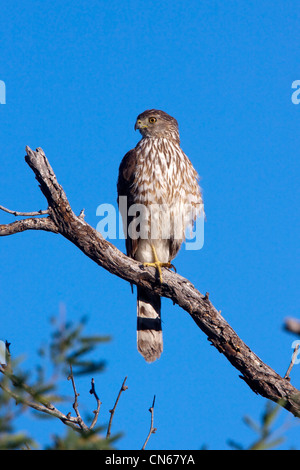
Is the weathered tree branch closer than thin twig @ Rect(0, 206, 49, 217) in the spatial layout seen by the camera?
Yes

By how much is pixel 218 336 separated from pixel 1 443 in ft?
9.09

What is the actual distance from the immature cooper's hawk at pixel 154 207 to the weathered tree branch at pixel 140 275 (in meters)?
0.88

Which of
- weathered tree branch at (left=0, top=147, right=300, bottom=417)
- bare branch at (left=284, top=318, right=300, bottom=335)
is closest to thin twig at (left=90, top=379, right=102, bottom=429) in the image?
weathered tree branch at (left=0, top=147, right=300, bottom=417)

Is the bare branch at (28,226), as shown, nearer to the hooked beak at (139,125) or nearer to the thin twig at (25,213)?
the thin twig at (25,213)

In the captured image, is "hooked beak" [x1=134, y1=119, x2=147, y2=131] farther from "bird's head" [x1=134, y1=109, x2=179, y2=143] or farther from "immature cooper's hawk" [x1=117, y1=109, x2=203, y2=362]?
"immature cooper's hawk" [x1=117, y1=109, x2=203, y2=362]

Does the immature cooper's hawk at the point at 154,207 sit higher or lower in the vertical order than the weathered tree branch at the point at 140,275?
higher

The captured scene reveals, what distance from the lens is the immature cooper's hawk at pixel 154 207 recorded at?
534 centimetres

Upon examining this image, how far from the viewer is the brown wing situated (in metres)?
5.45

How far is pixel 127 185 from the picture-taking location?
18.0 feet

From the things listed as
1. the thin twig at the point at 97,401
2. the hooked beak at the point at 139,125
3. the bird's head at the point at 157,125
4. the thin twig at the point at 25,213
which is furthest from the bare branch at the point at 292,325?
the hooked beak at the point at 139,125

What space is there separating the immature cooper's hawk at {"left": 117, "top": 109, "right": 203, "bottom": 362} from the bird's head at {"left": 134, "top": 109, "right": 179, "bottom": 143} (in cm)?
15
